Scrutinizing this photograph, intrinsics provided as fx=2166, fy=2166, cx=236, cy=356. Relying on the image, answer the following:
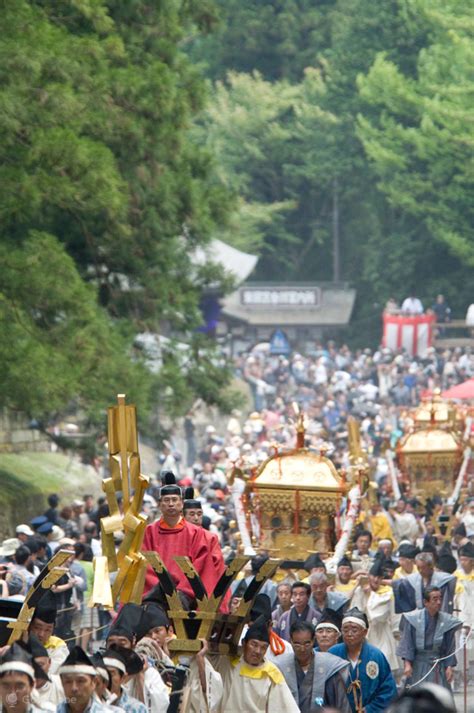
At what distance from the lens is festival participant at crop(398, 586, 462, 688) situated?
640 inches

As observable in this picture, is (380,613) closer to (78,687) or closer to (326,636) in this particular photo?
(326,636)

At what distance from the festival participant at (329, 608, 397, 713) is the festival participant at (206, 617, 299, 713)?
1082 mm

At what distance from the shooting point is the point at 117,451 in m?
13.8

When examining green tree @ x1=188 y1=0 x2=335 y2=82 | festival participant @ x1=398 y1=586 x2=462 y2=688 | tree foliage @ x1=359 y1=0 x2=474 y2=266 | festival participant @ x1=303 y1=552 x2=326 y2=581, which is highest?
green tree @ x1=188 y1=0 x2=335 y2=82

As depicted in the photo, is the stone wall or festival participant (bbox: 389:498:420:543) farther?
the stone wall

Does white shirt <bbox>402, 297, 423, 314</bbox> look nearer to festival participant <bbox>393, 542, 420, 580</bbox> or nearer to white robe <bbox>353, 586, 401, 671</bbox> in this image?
festival participant <bbox>393, 542, 420, 580</bbox>

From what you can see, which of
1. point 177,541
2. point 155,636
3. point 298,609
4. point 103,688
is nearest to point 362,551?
point 298,609

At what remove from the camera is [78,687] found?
380 inches

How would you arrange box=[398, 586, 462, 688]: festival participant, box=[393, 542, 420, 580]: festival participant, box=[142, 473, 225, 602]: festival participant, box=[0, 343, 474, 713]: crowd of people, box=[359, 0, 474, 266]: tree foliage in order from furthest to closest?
box=[359, 0, 474, 266]: tree foliage
box=[393, 542, 420, 580]: festival participant
box=[398, 586, 462, 688]: festival participant
box=[142, 473, 225, 602]: festival participant
box=[0, 343, 474, 713]: crowd of people

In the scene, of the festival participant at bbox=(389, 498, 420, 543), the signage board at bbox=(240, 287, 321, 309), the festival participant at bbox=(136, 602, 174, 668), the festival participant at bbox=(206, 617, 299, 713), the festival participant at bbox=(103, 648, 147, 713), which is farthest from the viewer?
the signage board at bbox=(240, 287, 321, 309)

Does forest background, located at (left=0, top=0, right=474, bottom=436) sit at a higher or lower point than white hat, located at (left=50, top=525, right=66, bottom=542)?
higher

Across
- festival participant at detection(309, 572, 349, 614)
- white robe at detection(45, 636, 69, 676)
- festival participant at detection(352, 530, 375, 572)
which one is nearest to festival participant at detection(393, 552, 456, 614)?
festival participant at detection(352, 530, 375, 572)

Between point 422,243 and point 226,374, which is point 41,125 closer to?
point 226,374

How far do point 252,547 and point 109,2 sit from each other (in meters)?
10.5
